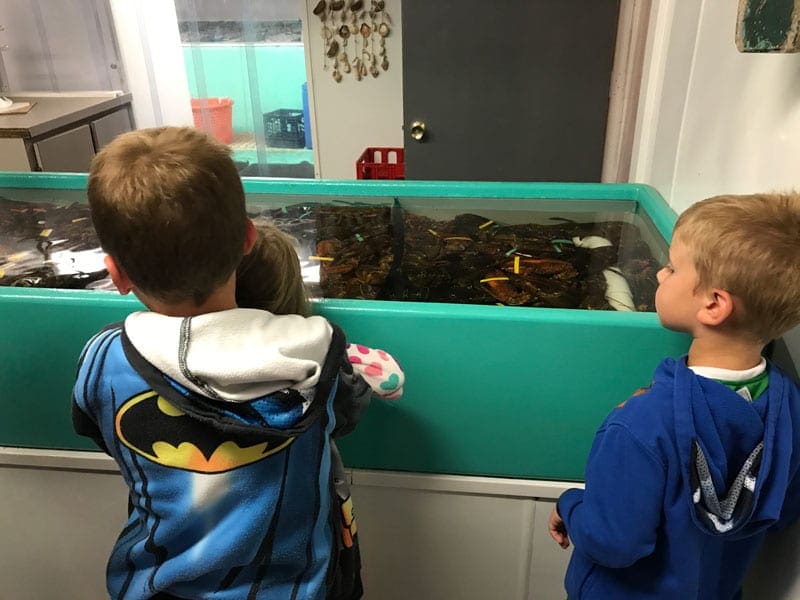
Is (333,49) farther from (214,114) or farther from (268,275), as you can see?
(268,275)

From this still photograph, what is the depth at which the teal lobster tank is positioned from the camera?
1.00 metres

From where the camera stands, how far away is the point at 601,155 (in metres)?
2.31

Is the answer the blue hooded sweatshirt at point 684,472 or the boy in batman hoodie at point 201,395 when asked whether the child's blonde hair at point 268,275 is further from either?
the blue hooded sweatshirt at point 684,472

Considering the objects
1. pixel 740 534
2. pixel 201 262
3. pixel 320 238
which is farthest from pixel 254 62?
pixel 740 534

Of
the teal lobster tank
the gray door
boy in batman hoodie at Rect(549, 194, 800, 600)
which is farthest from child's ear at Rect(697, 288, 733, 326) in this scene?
the gray door

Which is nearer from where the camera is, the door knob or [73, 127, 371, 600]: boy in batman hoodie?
[73, 127, 371, 600]: boy in batman hoodie

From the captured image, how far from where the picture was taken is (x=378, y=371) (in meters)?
0.93

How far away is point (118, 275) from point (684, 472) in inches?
27.1

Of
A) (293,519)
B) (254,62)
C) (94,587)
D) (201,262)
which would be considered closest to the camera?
(201,262)

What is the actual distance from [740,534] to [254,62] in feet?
11.1

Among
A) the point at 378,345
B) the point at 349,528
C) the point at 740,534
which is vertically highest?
the point at 378,345

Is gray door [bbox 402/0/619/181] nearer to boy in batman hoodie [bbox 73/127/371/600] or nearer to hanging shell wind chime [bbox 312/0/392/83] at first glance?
hanging shell wind chime [bbox 312/0/392/83]

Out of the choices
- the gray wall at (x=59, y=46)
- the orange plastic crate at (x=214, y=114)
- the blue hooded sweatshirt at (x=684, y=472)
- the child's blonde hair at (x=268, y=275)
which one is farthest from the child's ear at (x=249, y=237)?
the gray wall at (x=59, y=46)

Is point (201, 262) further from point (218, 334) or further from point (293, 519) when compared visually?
point (293, 519)
